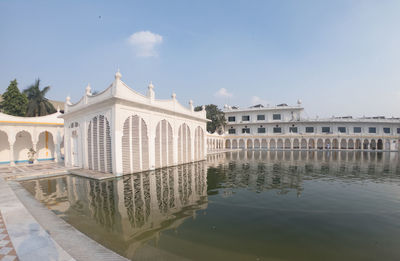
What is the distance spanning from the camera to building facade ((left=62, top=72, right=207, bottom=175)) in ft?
44.7

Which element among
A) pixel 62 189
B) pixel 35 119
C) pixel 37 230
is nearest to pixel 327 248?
pixel 37 230

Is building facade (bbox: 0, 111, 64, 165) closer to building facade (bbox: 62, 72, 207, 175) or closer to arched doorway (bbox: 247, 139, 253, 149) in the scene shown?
building facade (bbox: 62, 72, 207, 175)

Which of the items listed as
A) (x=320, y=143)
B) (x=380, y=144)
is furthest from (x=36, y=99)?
(x=380, y=144)

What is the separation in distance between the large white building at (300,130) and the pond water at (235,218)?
4124 cm

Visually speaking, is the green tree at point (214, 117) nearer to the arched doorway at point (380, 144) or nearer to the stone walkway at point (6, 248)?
the arched doorway at point (380, 144)

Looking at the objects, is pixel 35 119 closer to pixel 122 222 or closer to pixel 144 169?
pixel 144 169

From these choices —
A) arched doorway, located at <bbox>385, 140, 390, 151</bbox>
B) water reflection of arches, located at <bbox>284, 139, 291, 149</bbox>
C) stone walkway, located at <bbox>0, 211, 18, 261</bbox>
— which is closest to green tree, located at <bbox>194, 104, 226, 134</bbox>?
water reflection of arches, located at <bbox>284, 139, 291, 149</bbox>

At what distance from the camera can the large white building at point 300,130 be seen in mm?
47188

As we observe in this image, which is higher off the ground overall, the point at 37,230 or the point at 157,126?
the point at 157,126

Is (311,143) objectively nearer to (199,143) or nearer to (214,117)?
(214,117)

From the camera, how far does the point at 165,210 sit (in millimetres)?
7328

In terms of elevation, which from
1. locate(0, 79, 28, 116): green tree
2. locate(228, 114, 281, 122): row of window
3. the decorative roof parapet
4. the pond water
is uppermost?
locate(0, 79, 28, 116): green tree

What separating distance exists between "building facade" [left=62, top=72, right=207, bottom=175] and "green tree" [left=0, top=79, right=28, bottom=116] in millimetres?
17783

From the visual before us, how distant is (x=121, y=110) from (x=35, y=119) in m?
13.0
